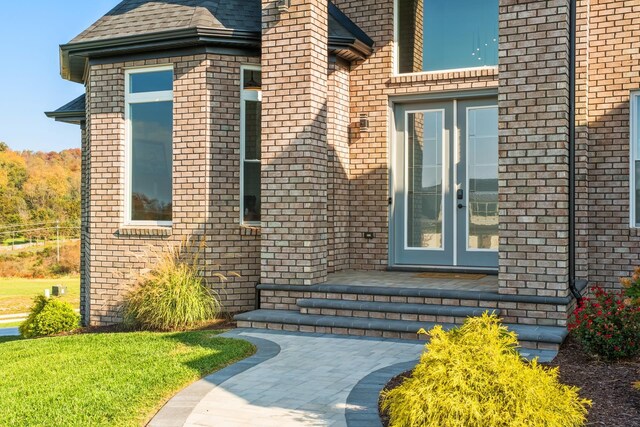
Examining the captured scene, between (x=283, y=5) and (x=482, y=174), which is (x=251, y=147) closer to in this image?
(x=283, y=5)

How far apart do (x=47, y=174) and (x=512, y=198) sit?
50170 millimetres

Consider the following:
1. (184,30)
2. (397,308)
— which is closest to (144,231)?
(184,30)

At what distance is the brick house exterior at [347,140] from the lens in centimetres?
741

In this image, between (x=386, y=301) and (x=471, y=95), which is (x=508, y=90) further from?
(x=386, y=301)

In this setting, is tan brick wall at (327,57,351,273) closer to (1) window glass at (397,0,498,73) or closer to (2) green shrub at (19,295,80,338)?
(1) window glass at (397,0,498,73)

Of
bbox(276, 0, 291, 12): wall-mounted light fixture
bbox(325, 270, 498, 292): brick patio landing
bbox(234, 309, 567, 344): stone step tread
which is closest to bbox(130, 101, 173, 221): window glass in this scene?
bbox(276, 0, 291, 12): wall-mounted light fixture

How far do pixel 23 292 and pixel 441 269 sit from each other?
2688 cm

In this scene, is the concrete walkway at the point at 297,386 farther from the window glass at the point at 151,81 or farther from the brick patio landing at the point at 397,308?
the window glass at the point at 151,81

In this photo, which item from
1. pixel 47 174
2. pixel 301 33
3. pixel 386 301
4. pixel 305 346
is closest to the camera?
pixel 305 346

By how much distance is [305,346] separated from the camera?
713cm

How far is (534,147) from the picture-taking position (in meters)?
7.39

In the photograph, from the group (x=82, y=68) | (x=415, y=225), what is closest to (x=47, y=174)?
(x=82, y=68)

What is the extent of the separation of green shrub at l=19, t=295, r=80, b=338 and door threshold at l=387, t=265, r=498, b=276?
16.8 ft

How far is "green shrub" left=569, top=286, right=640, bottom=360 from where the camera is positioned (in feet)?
19.2
